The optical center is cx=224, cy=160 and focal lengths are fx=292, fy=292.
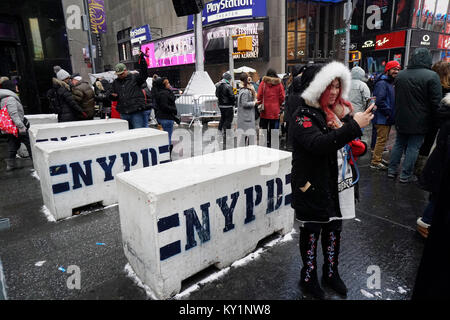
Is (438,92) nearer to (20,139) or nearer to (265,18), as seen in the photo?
(20,139)

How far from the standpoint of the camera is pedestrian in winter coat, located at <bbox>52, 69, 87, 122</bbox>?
687 centimetres

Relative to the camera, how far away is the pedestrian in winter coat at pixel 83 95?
7020mm

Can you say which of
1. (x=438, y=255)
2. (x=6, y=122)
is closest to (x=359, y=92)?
(x=438, y=255)

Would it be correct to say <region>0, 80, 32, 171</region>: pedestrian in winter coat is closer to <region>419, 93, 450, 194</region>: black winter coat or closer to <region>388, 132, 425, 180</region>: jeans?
<region>419, 93, 450, 194</region>: black winter coat

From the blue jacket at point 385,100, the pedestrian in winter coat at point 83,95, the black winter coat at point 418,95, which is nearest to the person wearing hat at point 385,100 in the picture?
the blue jacket at point 385,100

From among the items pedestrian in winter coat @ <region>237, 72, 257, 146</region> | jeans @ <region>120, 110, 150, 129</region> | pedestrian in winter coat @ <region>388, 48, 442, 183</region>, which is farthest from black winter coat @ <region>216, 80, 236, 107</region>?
pedestrian in winter coat @ <region>388, 48, 442, 183</region>

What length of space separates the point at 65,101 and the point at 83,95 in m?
0.43

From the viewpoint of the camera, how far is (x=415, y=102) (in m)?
4.94

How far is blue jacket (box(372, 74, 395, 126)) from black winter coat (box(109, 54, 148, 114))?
485 centimetres

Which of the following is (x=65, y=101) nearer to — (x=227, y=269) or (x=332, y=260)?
(x=227, y=269)

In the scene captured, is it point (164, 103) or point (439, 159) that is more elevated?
point (164, 103)

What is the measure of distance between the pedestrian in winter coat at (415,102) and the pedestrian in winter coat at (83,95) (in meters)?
6.77
